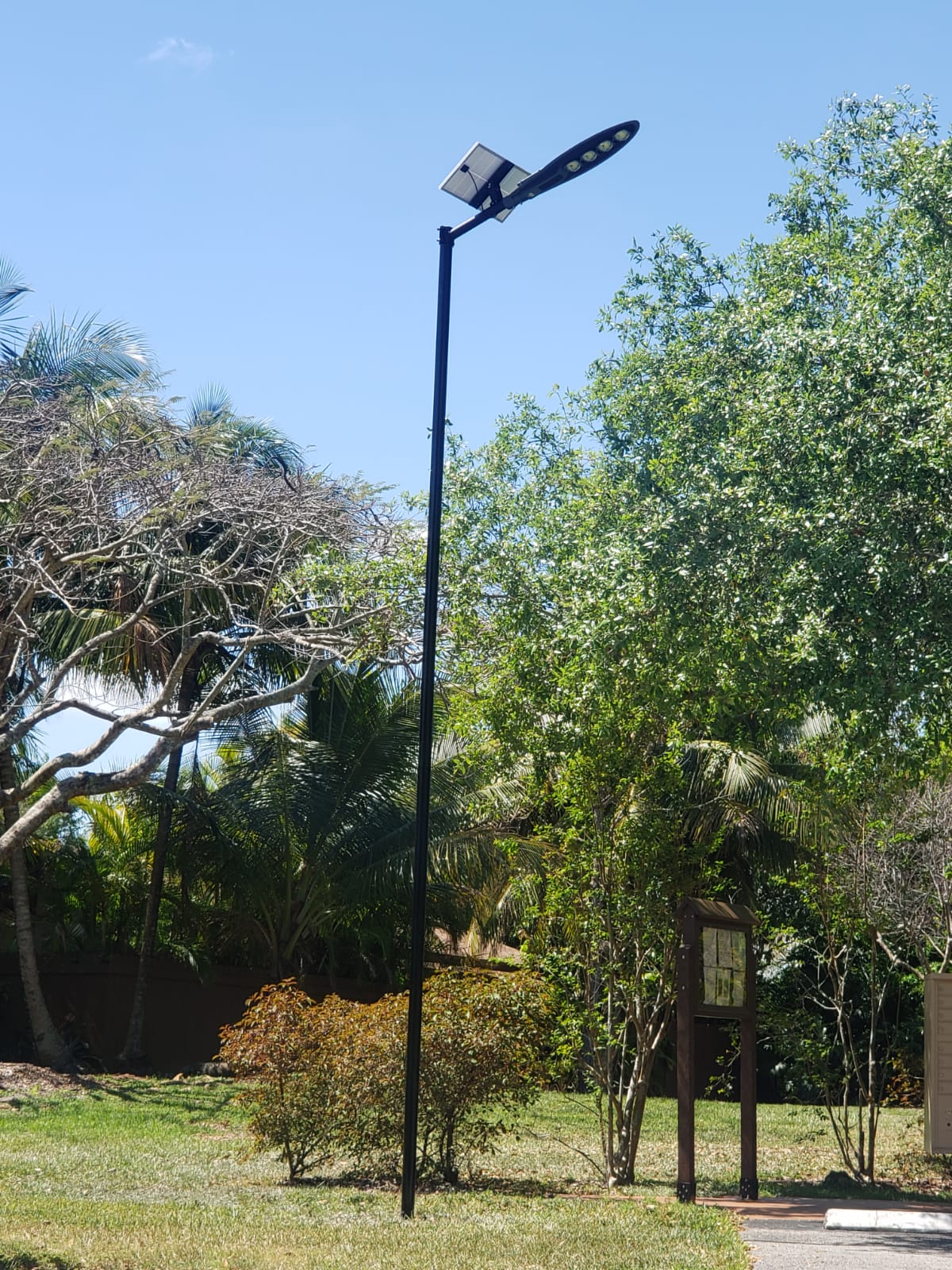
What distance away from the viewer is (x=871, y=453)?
27.5ft

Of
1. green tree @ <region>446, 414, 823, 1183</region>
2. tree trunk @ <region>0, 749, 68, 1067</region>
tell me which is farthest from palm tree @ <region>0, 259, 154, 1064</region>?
green tree @ <region>446, 414, 823, 1183</region>

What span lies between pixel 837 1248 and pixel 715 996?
9.37 ft

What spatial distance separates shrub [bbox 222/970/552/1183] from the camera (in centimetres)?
1035

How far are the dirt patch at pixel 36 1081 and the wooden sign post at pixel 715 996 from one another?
387 inches

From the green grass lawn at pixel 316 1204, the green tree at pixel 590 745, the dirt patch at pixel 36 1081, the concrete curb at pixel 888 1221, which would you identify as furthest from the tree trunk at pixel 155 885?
the concrete curb at pixel 888 1221

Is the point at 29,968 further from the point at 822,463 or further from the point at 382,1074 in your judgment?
the point at 822,463

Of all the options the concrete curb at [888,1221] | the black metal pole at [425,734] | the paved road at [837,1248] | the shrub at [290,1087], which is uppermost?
the black metal pole at [425,734]

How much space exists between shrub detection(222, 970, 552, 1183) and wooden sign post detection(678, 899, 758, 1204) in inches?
56.2

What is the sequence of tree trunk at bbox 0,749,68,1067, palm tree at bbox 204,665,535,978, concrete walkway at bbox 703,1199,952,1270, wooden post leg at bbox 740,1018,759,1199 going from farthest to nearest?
palm tree at bbox 204,665,535,978 < tree trunk at bbox 0,749,68,1067 < wooden post leg at bbox 740,1018,759,1199 < concrete walkway at bbox 703,1199,952,1270

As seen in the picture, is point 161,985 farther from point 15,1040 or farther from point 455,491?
point 455,491

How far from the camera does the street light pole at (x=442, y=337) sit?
848cm

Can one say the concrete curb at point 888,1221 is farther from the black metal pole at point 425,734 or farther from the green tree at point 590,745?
the black metal pole at point 425,734

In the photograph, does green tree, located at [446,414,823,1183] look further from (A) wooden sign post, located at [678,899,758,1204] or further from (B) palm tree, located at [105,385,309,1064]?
(B) palm tree, located at [105,385,309,1064]

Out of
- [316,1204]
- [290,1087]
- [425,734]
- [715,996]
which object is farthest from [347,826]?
[425,734]
